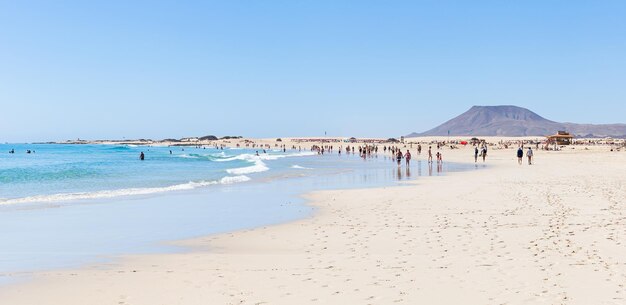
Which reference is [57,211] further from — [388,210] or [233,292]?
[233,292]

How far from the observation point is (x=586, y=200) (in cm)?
1647

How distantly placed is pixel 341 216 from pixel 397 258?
224 inches

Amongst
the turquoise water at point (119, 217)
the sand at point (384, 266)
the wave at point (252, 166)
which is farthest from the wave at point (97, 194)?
the sand at point (384, 266)

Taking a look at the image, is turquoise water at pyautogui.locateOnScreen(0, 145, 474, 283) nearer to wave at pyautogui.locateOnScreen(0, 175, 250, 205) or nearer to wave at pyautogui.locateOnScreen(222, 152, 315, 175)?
wave at pyautogui.locateOnScreen(0, 175, 250, 205)

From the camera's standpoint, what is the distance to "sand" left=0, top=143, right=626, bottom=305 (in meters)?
6.81

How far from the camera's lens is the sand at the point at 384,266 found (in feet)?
22.4

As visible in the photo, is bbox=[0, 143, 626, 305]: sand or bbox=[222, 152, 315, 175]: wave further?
bbox=[222, 152, 315, 175]: wave

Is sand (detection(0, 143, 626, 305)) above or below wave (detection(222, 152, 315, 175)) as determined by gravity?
above

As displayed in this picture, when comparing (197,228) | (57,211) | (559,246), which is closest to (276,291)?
(559,246)

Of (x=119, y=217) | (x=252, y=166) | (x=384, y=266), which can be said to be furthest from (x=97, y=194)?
(x=252, y=166)

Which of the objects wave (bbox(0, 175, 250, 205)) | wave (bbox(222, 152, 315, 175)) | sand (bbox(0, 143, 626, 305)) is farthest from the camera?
wave (bbox(222, 152, 315, 175))

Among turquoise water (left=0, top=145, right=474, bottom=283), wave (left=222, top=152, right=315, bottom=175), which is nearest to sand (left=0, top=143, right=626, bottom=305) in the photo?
turquoise water (left=0, top=145, right=474, bottom=283)

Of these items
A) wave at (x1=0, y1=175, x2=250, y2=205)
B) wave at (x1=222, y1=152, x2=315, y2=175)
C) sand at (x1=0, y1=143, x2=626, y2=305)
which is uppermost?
sand at (x1=0, y1=143, x2=626, y2=305)

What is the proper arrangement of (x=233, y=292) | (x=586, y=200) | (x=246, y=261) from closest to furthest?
1. (x=233, y=292)
2. (x=246, y=261)
3. (x=586, y=200)
